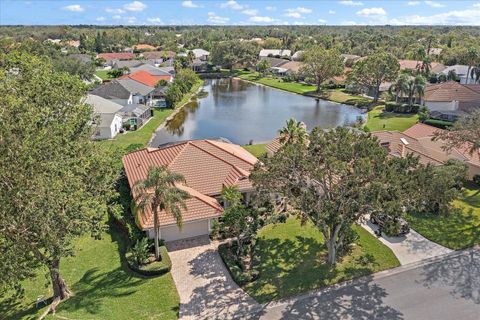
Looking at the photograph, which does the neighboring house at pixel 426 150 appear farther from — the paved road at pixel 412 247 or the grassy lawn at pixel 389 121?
the paved road at pixel 412 247

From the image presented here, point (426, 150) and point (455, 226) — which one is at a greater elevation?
point (426, 150)

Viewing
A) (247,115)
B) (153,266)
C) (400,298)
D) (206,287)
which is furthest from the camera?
(247,115)

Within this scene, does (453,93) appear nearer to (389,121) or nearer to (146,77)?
(389,121)

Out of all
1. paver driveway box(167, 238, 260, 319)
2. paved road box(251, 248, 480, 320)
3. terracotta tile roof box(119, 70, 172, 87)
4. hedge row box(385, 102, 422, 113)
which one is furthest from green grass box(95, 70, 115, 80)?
paved road box(251, 248, 480, 320)

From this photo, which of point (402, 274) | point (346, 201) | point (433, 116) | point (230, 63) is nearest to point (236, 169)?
point (346, 201)

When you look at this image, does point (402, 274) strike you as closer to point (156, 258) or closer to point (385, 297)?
point (385, 297)

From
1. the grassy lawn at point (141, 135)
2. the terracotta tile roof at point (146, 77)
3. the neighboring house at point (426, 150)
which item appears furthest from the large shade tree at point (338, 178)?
the terracotta tile roof at point (146, 77)

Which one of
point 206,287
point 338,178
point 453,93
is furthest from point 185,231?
point 453,93
